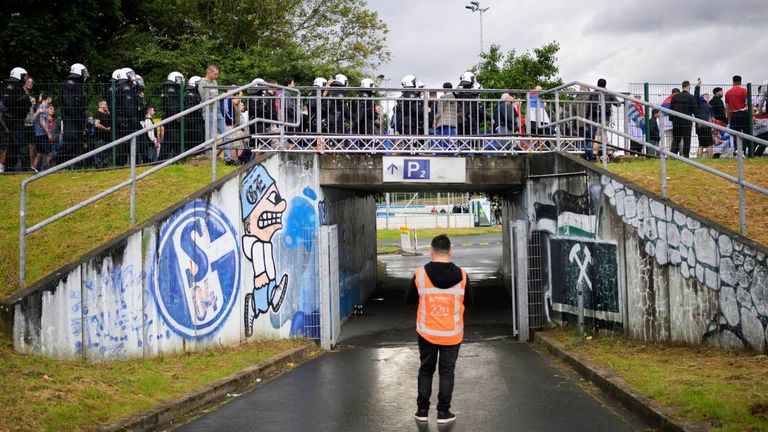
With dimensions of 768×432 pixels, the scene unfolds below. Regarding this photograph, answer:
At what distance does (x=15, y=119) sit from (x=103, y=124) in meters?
1.69

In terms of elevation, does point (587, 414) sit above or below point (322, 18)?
below

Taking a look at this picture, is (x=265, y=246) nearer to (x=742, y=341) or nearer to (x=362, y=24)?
(x=742, y=341)

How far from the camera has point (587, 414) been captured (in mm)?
7781

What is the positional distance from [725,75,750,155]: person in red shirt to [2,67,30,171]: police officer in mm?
15216

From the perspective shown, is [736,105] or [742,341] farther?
[736,105]

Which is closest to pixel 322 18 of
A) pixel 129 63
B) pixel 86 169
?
pixel 129 63

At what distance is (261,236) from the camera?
502 inches

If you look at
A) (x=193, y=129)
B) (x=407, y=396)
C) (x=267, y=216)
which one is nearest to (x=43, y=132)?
(x=193, y=129)

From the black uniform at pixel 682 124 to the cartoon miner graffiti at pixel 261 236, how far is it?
334 inches

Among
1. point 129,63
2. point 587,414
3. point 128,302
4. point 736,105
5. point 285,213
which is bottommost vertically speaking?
point 587,414

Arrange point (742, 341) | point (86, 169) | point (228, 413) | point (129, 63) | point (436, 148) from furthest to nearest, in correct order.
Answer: point (129, 63)
point (86, 169)
point (436, 148)
point (742, 341)
point (228, 413)

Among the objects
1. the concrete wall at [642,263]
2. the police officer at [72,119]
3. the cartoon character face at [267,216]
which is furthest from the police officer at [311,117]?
the police officer at [72,119]

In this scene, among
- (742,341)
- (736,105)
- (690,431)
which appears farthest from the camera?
(736,105)

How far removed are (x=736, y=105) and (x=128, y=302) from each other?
13971mm
